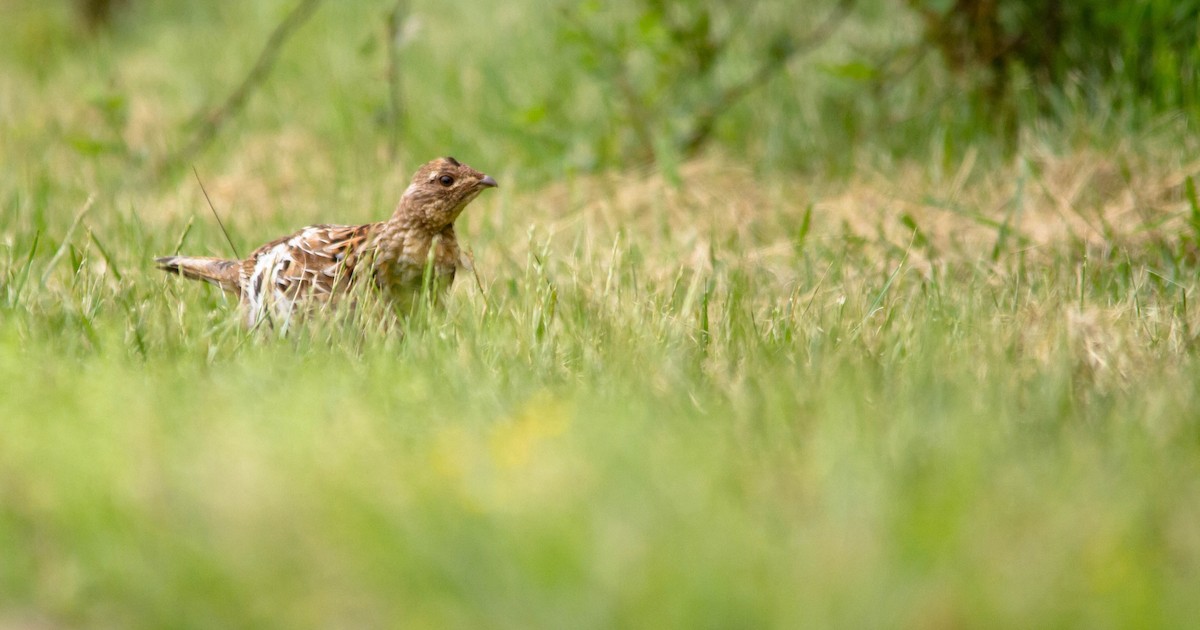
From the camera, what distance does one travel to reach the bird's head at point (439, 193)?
4.06 meters

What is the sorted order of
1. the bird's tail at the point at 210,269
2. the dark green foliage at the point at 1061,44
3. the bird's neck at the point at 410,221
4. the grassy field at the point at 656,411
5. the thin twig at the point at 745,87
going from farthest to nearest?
1. the thin twig at the point at 745,87
2. the dark green foliage at the point at 1061,44
3. the bird's tail at the point at 210,269
4. the bird's neck at the point at 410,221
5. the grassy field at the point at 656,411

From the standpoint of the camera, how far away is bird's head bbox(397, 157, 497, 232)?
4.06 meters

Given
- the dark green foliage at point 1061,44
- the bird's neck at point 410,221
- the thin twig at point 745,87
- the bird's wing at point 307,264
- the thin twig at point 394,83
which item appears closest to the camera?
the bird's wing at point 307,264

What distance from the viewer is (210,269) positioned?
4262mm

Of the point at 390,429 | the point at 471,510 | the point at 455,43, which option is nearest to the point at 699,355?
the point at 390,429

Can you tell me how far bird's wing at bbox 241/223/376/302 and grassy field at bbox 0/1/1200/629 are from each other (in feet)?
0.57

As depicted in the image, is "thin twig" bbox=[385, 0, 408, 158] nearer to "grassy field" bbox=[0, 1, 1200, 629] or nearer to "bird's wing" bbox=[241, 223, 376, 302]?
"grassy field" bbox=[0, 1, 1200, 629]

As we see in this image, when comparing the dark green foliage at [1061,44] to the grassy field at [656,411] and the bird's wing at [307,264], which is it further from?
the bird's wing at [307,264]

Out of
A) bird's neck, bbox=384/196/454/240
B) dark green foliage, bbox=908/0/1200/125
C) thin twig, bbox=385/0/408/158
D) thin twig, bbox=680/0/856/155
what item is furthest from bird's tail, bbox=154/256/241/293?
dark green foliage, bbox=908/0/1200/125

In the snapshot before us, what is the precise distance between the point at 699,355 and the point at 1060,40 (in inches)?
158

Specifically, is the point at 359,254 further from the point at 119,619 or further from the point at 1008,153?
the point at 1008,153

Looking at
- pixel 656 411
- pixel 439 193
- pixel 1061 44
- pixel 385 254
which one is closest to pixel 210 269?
pixel 385 254

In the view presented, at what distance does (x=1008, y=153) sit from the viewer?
6426mm

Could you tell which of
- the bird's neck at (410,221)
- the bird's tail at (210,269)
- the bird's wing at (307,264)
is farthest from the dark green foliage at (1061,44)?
the bird's tail at (210,269)
